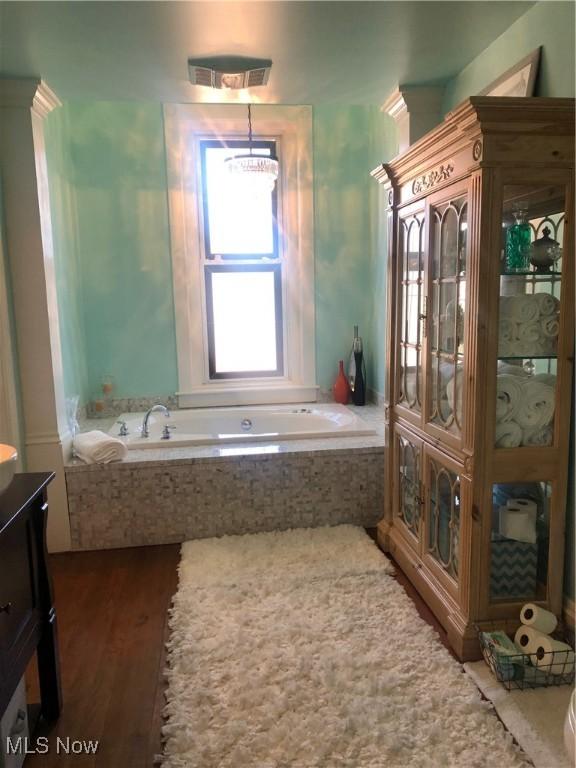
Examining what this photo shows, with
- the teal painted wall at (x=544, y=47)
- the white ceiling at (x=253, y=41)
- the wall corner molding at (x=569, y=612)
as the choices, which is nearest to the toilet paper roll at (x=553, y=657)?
the wall corner molding at (x=569, y=612)

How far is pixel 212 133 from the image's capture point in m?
3.78

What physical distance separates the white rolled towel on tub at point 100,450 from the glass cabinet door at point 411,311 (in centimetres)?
146

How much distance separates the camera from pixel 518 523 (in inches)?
77.7

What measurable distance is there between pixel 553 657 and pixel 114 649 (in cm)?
157

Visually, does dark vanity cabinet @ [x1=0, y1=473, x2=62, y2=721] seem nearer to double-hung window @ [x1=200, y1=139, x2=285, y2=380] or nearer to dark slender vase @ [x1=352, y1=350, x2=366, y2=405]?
double-hung window @ [x1=200, y1=139, x2=285, y2=380]

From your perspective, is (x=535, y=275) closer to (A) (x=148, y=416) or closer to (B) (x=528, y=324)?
(B) (x=528, y=324)

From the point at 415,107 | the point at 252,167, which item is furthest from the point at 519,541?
the point at 252,167

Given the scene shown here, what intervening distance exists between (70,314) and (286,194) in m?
1.70

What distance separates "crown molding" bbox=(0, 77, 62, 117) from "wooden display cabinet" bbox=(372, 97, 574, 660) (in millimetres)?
1766

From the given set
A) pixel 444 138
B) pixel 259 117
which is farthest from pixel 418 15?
pixel 259 117

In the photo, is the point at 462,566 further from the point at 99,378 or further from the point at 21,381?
the point at 99,378

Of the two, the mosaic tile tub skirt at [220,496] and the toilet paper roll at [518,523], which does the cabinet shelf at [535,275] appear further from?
the mosaic tile tub skirt at [220,496]

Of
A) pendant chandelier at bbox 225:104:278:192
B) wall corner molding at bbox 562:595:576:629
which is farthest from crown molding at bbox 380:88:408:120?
wall corner molding at bbox 562:595:576:629

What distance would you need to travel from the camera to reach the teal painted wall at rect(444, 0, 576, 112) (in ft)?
6.11
